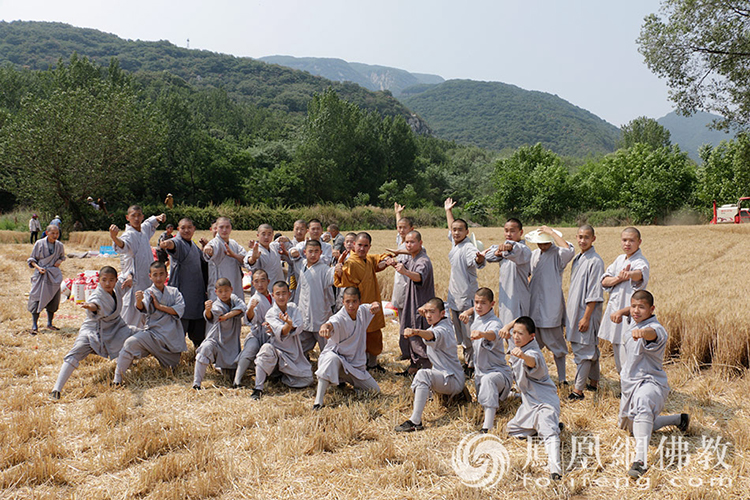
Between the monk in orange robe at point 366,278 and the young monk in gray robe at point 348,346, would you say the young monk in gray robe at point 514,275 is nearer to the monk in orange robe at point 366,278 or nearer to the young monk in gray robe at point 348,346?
the monk in orange robe at point 366,278

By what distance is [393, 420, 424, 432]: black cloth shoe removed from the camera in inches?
214

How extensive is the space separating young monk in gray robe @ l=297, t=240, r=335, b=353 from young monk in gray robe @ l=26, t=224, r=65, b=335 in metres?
5.72

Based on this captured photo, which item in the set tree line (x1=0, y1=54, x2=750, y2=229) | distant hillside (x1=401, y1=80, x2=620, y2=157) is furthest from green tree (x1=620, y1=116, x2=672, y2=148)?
distant hillside (x1=401, y1=80, x2=620, y2=157)

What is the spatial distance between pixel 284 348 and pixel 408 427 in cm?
216

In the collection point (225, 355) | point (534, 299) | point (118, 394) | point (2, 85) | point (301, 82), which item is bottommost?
point (118, 394)

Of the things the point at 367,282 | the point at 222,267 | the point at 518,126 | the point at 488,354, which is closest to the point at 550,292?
the point at 488,354

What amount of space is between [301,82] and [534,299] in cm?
12570

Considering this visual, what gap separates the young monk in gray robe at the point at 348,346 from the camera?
20.5ft

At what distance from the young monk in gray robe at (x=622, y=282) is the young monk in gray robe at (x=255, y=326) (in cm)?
433

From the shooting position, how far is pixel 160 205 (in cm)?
4022

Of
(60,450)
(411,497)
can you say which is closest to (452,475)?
(411,497)

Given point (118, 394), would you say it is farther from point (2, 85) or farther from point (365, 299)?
point (2, 85)

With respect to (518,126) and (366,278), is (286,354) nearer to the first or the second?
(366,278)

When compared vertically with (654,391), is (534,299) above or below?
above
